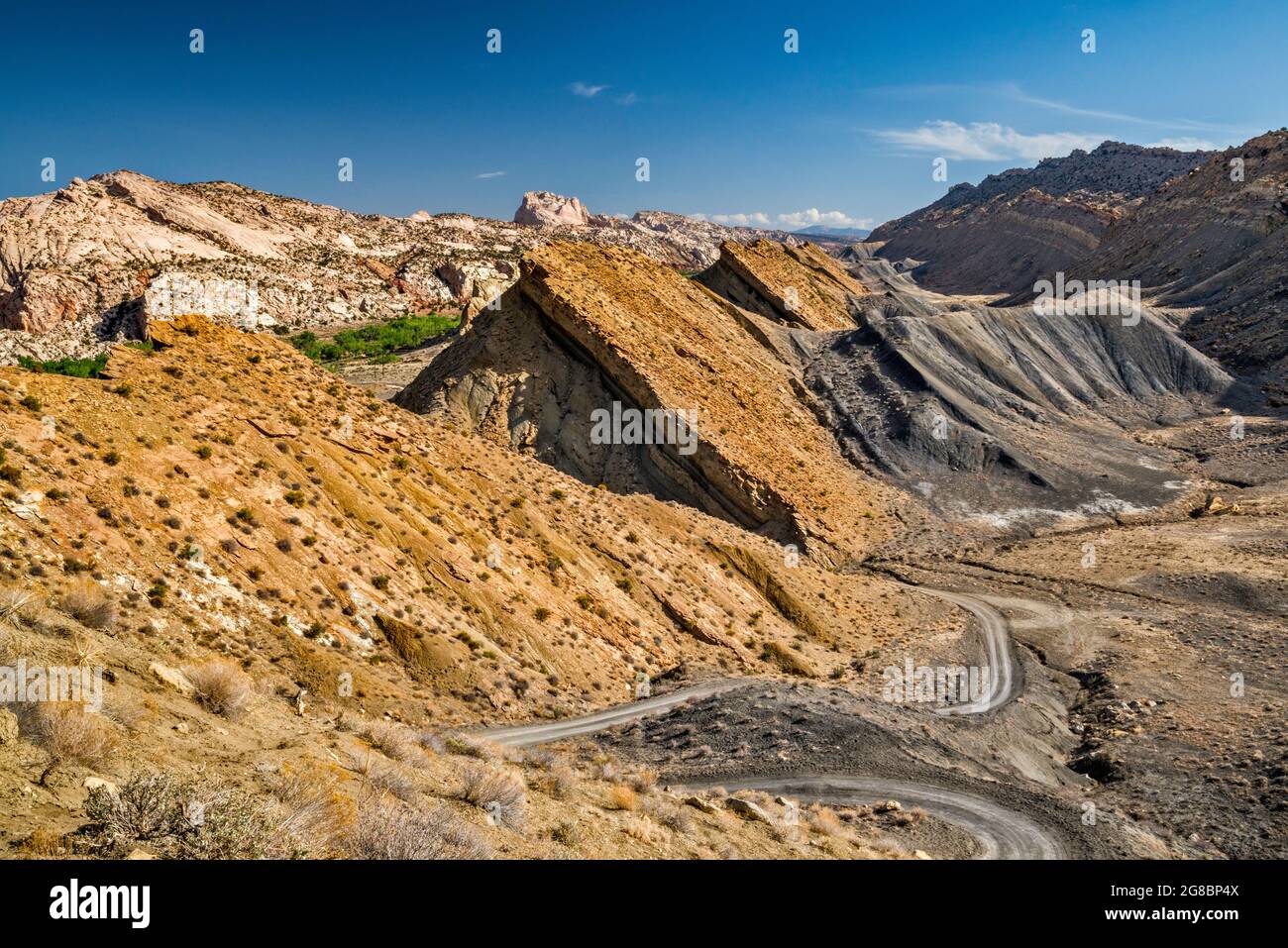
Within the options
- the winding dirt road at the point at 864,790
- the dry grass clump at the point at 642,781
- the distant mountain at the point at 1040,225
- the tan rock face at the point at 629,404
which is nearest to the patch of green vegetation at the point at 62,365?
the tan rock face at the point at 629,404

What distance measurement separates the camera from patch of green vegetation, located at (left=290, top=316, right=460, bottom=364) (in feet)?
229

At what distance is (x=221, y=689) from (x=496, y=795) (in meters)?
4.29

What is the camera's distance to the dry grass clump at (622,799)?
36.9 feet

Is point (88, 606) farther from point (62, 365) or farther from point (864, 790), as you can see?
point (62, 365)

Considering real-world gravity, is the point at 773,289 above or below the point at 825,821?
above

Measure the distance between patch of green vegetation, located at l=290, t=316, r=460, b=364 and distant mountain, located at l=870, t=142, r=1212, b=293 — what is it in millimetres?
93759

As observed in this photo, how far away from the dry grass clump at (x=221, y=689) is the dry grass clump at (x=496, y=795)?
3380 mm

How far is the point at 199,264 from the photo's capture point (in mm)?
78250

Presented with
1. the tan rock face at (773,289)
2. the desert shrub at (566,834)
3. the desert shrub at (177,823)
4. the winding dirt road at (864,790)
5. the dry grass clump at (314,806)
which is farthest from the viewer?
the tan rock face at (773,289)

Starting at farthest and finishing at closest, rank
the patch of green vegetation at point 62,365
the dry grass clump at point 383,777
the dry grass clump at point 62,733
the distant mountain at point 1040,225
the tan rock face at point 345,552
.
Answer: the distant mountain at point 1040,225
the patch of green vegetation at point 62,365
the tan rock face at point 345,552
the dry grass clump at point 383,777
the dry grass clump at point 62,733

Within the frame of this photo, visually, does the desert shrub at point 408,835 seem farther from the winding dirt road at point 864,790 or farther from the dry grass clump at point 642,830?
the winding dirt road at point 864,790

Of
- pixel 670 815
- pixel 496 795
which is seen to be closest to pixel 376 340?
pixel 670 815

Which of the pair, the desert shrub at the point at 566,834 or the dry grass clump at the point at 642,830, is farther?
the dry grass clump at the point at 642,830
